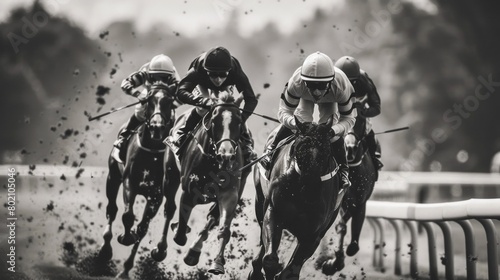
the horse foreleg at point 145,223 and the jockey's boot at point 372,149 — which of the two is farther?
the jockey's boot at point 372,149

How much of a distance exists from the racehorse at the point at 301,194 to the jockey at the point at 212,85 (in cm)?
135

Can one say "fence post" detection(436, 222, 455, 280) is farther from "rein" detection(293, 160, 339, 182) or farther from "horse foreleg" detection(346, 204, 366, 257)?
"rein" detection(293, 160, 339, 182)

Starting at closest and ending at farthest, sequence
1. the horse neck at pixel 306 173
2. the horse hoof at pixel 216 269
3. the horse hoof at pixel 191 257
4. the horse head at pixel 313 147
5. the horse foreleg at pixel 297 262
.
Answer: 1. the horse head at pixel 313 147
2. the horse neck at pixel 306 173
3. the horse foreleg at pixel 297 262
4. the horse hoof at pixel 216 269
5. the horse hoof at pixel 191 257

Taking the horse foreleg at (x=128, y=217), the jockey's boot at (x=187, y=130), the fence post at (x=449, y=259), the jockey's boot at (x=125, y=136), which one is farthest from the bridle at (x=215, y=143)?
the fence post at (x=449, y=259)

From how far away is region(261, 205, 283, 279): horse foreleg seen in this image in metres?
8.52

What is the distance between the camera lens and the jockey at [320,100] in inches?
340

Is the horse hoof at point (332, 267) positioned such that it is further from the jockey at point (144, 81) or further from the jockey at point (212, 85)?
the jockey at point (144, 81)

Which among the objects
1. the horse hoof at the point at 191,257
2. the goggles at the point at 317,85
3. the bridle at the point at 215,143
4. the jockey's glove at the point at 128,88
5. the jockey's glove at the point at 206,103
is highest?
the jockey's glove at the point at 128,88

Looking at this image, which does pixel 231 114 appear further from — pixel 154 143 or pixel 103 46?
pixel 103 46

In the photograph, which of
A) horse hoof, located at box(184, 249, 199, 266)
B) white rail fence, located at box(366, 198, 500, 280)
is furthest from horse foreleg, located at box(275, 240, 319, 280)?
white rail fence, located at box(366, 198, 500, 280)

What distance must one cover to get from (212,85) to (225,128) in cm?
122

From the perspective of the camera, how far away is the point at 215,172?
10.1 m

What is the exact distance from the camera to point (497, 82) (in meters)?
30.2

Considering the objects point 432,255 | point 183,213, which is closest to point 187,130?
point 183,213
